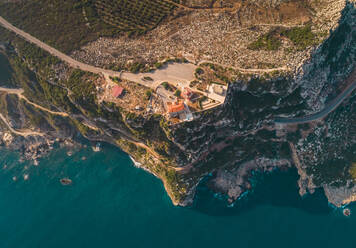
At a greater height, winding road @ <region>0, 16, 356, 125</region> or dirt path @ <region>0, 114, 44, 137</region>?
winding road @ <region>0, 16, 356, 125</region>

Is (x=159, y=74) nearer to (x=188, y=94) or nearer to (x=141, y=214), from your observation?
(x=188, y=94)

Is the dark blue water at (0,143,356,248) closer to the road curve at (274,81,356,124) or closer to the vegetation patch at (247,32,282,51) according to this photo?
the road curve at (274,81,356,124)

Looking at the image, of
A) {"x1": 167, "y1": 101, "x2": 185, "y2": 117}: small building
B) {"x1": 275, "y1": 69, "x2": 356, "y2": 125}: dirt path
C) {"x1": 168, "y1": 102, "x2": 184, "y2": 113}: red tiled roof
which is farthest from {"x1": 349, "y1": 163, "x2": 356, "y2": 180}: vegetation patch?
{"x1": 168, "y1": 102, "x2": 184, "y2": 113}: red tiled roof

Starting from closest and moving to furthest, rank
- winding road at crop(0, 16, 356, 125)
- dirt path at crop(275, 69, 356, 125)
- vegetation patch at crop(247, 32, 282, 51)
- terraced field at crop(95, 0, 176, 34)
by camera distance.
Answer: vegetation patch at crop(247, 32, 282, 51)
winding road at crop(0, 16, 356, 125)
terraced field at crop(95, 0, 176, 34)
dirt path at crop(275, 69, 356, 125)

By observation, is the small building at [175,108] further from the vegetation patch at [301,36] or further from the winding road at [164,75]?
the vegetation patch at [301,36]

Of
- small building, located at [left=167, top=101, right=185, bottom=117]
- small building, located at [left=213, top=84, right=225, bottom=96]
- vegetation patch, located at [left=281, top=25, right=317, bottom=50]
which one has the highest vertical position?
vegetation patch, located at [left=281, top=25, right=317, bottom=50]

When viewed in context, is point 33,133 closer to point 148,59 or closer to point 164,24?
point 148,59

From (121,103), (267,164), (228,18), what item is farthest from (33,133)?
(267,164)
